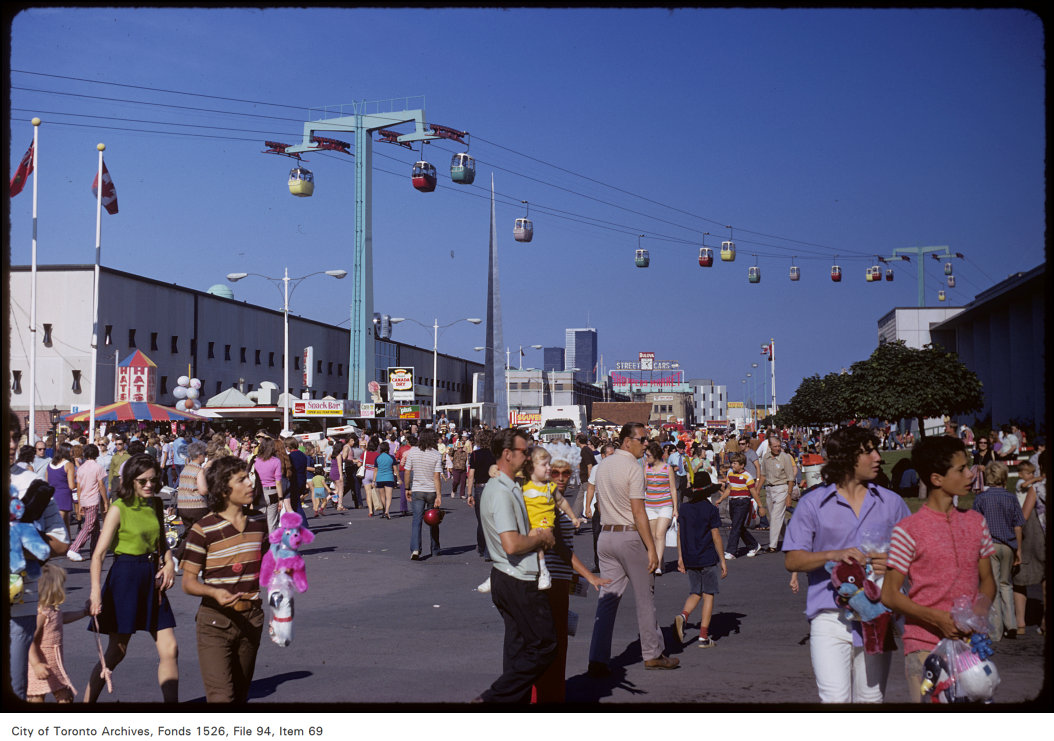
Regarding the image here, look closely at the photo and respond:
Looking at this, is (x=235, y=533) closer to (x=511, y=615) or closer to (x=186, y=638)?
(x=511, y=615)

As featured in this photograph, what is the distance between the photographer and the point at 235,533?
6.20m

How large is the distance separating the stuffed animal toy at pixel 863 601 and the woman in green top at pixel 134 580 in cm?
422

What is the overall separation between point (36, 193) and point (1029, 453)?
2981 cm

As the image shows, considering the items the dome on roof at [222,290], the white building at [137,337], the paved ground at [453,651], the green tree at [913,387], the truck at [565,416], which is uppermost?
the dome on roof at [222,290]

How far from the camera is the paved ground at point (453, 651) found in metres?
7.77

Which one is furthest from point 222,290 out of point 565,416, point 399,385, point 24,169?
point 24,169

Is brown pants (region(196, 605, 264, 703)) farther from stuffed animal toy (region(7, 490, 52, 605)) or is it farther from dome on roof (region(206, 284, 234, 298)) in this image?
dome on roof (region(206, 284, 234, 298))

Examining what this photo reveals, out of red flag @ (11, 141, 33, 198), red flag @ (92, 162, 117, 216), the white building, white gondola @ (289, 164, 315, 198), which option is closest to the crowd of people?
red flag @ (11, 141, 33, 198)

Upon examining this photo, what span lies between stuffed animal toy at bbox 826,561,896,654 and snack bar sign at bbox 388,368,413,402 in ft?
229

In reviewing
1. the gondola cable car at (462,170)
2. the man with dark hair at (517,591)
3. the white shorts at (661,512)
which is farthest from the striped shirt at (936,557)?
the gondola cable car at (462,170)

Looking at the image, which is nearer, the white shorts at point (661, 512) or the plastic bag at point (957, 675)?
the plastic bag at point (957, 675)

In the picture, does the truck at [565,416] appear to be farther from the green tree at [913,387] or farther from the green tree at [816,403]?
the green tree at [816,403]

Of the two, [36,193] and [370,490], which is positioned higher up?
[36,193]

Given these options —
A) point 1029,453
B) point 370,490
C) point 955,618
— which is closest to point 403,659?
point 955,618
